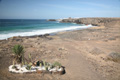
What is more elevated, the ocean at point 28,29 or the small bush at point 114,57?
the ocean at point 28,29

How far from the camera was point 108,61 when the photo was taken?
750cm

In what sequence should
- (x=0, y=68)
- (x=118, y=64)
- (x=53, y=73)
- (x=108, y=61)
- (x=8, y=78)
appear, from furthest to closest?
(x=108, y=61), (x=118, y=64), (x=0, y=68), (x=53, y=73), (x=8, y=78)

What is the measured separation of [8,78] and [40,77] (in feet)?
5.65

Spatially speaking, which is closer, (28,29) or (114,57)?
(114,57)

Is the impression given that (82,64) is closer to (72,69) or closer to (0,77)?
(72,69)

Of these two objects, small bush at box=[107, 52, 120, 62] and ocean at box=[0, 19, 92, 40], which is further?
ocean at box=[0, 19, 92, 40]

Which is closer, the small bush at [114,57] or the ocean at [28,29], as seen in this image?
the small bush at [114,57]

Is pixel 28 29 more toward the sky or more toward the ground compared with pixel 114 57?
more toward the sky

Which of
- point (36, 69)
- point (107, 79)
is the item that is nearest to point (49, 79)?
point (36, 69)

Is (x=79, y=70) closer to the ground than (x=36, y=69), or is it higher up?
closer to the ground

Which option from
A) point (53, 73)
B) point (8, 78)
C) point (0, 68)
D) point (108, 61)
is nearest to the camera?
point (8, 78)

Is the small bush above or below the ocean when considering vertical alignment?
below

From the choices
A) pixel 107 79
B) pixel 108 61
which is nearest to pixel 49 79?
pixel 107 79

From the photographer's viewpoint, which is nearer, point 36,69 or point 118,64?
point 36,69
